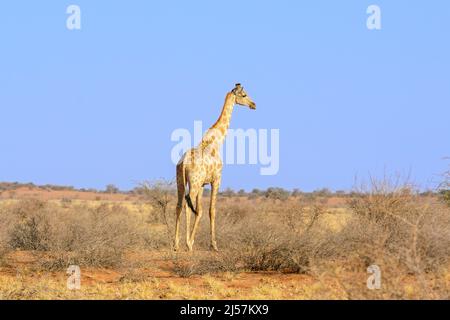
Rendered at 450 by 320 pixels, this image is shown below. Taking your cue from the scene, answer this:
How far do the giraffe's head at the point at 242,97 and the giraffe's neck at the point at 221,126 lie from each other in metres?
0.09

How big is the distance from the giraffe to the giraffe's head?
42 cm

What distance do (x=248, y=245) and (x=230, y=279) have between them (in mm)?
1325

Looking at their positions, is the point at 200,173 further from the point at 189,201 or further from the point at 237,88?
the point at 237,88

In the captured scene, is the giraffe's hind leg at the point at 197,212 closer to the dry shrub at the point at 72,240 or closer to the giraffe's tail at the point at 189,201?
the giraffe's tail at the point at 189,201

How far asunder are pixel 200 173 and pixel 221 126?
1384 millimetres

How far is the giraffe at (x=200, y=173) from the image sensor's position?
14.3 metres

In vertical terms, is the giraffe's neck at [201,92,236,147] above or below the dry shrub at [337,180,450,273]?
above

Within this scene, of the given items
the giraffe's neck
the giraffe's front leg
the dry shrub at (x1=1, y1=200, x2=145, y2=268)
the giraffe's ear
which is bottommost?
the dry shrub at (x1=1, y1=200, x2=145, y2=268)

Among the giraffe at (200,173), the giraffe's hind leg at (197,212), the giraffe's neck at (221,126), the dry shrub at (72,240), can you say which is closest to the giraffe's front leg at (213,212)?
the giraffe at (200,173)

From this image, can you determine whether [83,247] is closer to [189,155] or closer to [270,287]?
[189,155]

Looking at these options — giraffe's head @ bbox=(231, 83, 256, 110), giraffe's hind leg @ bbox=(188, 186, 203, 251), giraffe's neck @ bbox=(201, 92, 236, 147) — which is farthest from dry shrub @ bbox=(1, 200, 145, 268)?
giraffe's head @ bbox=(231, 83, 256, 110)

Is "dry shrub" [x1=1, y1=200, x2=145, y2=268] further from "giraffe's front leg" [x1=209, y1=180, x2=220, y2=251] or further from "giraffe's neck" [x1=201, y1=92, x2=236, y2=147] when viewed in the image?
"giraffe's neck" [x1=201, y1=92, x2=236, y2=147]

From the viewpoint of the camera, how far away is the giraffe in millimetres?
14336
